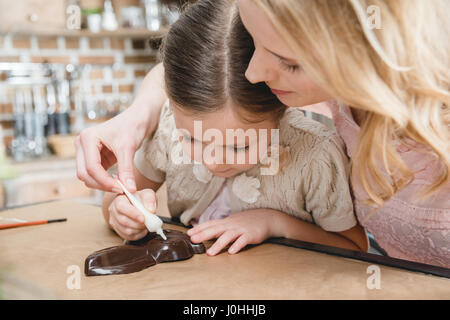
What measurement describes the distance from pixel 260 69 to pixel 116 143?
377 mm

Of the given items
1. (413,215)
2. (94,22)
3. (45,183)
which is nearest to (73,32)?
(94,22)

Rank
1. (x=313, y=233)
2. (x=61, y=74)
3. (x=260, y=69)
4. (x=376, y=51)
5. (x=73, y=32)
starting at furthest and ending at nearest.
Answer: (x=61, y=74) < (x=73, y=32) < (x=313, y=233) < (x=260, y=69) < (x=376, y=51)

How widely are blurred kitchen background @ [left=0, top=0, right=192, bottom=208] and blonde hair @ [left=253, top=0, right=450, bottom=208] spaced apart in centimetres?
179

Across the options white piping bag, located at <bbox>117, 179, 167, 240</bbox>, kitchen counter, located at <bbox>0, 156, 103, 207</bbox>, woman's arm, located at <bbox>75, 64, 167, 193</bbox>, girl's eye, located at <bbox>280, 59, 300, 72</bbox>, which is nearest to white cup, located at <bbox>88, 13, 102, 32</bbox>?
kitchen counter, located at <bbox>0, 156, 103, 207</bbox>

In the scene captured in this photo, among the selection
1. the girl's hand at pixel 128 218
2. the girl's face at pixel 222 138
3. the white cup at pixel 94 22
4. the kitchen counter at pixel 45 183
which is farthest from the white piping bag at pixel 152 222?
the white cup at pixel 94 22

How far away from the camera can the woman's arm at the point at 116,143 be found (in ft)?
2.92

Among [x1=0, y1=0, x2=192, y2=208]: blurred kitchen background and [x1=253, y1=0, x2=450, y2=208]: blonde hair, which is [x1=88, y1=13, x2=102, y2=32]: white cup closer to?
[x1=0, y1=0, x2=192, y2=208]: blurred kitchen background

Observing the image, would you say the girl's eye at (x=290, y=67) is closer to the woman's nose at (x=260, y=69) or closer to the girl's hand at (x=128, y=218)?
the woman's nose at (x=260, y=69)

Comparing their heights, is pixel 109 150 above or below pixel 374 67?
below

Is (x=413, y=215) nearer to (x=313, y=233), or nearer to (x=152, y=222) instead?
(x=313, y=233)

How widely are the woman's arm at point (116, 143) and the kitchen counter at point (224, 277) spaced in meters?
0.12

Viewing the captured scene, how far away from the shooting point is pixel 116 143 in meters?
0.94

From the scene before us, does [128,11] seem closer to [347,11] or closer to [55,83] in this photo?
[55,83]
